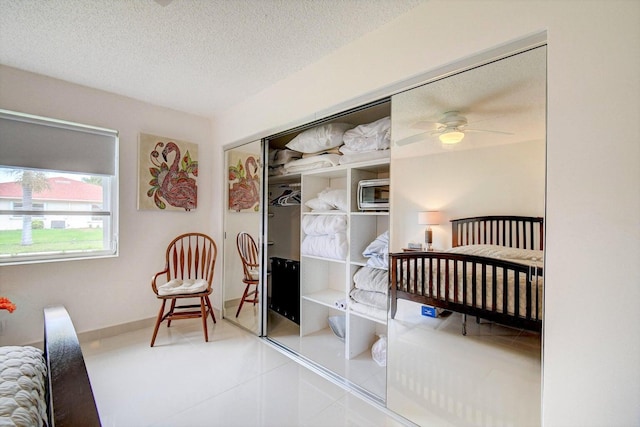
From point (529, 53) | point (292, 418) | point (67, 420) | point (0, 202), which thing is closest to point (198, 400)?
point (292, 418)

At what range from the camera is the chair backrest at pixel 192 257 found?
9.97 ft

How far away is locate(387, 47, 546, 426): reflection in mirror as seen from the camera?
4.00ft

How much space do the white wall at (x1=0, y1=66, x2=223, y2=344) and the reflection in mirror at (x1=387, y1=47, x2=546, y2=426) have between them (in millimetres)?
2348

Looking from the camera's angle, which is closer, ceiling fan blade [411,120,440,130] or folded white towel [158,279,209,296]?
ceiling fan blade [411,120,440,130]

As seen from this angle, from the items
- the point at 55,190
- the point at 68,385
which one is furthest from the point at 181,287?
the point at 68,385

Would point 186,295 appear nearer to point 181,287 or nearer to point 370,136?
point 181,287

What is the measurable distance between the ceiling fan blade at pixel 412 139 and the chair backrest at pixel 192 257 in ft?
7.55

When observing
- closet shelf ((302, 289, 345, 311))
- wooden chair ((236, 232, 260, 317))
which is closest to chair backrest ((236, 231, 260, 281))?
wooden chair ((236, 232, 260, 317))

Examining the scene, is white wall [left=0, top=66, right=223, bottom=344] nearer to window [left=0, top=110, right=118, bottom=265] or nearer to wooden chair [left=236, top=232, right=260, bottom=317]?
window [left=0, top=110, right=118, bottom=265]

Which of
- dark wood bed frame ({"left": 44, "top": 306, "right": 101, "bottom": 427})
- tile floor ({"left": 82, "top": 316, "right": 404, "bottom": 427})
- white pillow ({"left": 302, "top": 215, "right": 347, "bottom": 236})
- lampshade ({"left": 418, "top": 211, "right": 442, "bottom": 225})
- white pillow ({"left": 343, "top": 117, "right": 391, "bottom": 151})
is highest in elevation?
white pillow ({"left": 343, "top": 117, "right": 391, "bottom": 151})

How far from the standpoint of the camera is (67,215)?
2.56m

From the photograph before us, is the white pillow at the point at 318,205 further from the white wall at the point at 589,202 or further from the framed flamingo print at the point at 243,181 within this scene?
the white wall at the point at 589,202

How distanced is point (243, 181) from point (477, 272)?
2378 mm

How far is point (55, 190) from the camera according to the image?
8.14ft
